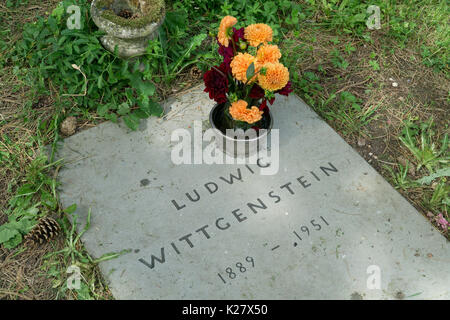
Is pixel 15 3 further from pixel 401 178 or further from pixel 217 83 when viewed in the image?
pixel 401 178

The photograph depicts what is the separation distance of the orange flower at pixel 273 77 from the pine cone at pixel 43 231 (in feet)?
4.06

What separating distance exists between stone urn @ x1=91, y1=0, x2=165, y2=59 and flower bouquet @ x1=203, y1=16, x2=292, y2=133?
2.05ft

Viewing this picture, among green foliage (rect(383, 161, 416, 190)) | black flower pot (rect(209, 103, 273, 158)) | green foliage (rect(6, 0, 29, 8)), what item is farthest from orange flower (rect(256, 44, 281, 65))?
green foliage (rect(6, 0, 29, 8))

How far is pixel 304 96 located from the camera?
266 centimetres

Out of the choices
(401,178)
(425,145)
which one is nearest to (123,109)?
(401,178)

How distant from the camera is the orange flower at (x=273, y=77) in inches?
70.0

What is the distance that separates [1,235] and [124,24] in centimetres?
131

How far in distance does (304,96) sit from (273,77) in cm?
93

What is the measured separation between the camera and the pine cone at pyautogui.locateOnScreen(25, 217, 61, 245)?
78.8 inches

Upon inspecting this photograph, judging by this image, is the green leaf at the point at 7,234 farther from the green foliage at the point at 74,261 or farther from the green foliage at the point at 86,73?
the green foliage at the point at 86,73

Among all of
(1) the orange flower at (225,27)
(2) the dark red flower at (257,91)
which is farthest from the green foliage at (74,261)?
(1) the orange flower at (225,27)

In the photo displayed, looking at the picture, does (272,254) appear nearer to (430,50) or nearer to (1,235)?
(1,235)

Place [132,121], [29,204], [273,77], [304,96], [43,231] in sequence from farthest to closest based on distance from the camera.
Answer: [304,96], [132,121], [29,204], [43,231], [273,77]

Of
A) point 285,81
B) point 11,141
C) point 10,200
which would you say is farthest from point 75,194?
point 285,81
